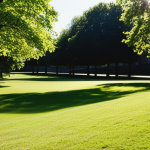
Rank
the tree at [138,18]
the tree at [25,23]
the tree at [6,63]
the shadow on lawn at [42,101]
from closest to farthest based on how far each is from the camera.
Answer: the shadow on lawn at [42,101], the tree at [25,23], the tree at [138,18], the tree at [6,63]

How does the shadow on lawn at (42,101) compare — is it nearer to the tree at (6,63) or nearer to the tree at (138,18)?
the tree at (138,18)

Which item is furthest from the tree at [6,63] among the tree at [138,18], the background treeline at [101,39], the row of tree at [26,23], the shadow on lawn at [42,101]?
the tree at [138,18]

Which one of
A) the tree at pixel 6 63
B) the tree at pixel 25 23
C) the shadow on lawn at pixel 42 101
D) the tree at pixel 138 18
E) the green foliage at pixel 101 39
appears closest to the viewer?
the shadow on lawn at pixel 42 101

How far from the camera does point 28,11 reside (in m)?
19.7

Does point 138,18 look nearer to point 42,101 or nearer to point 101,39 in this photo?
point 42,101

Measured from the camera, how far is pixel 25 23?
2031cm

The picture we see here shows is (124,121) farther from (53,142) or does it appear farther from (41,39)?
(41,39)

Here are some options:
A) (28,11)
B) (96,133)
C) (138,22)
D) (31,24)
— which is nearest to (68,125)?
(96,133)

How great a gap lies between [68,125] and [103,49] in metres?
40.0

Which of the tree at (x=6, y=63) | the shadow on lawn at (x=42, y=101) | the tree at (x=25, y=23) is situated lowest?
the shadow on lawn at (x=42, y=101)

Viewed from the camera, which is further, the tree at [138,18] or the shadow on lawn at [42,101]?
the tree at [138,18]

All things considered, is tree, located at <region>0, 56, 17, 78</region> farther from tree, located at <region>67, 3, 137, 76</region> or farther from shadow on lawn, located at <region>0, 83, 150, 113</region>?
tree, located at <region>67, 3, 137, 76</region>

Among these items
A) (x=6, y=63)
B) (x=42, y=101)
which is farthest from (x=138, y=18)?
(x=6, y=63)

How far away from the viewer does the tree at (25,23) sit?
1916cm
